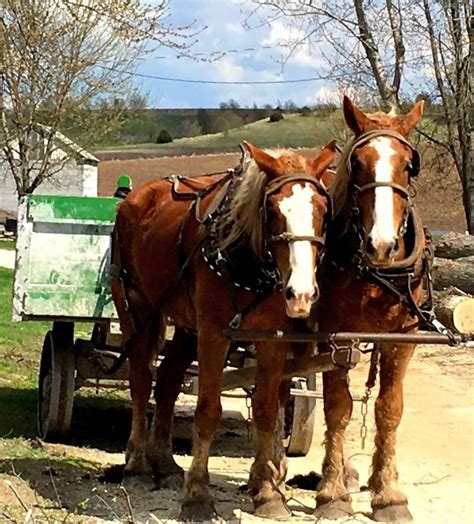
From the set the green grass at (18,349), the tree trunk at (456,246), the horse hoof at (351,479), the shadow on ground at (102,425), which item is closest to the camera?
the horse hoof at (351,479)

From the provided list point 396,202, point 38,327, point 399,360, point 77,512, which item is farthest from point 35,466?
point 38,327

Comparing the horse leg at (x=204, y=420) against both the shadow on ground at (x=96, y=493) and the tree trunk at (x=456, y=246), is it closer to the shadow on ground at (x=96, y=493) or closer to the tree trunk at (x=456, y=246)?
the shadow on ground at (x=96, y=493)

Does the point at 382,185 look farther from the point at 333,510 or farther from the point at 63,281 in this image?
the point at 63,281

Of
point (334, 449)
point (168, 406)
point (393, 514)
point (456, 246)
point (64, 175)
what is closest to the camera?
point (393, 514)

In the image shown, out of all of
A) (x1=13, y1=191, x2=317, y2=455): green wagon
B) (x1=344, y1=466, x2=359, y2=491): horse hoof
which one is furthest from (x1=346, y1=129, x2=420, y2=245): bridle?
(x1=13, y1=191, x2=317, y2=455): green wagon

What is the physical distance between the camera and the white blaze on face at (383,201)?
486cm

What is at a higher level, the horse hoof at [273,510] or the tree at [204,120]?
the tree at [204,120]

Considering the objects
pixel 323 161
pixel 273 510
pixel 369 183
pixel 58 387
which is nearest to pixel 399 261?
pixel 369 183

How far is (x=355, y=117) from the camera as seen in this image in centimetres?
542

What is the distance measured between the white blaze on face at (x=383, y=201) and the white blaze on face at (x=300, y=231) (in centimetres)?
31

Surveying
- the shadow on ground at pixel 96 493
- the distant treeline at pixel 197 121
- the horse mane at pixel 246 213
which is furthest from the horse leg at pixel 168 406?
the distant treeline at pixel 197 121

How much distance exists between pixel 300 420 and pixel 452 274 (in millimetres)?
7221

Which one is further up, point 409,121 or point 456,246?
point 409,121

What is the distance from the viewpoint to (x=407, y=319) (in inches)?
223
